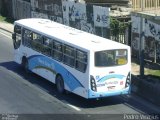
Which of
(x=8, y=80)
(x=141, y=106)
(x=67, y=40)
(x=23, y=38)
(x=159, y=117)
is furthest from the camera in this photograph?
(x=23, y=38)

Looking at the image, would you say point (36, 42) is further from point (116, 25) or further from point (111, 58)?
point (116, 25)

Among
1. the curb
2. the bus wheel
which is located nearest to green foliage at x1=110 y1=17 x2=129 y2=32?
the curb

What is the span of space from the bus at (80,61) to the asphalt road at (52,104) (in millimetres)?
447

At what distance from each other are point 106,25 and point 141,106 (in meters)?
9.35

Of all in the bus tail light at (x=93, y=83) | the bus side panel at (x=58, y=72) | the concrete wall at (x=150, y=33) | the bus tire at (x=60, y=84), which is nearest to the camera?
the bus tail light at (x=93, y=83)

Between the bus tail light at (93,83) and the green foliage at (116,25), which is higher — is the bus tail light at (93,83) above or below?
below

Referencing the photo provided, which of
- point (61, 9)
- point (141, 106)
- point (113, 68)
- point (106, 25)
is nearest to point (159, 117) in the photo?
point (141, 106)

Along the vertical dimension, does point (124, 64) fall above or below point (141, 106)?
above

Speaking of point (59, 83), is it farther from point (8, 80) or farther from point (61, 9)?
point (61, 9)

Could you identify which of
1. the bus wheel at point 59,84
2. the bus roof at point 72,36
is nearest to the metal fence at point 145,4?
the bus roof at point 72,36

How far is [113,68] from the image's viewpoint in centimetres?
2061

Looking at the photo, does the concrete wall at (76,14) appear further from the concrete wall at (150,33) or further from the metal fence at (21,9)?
the concrete wall at (150,33)

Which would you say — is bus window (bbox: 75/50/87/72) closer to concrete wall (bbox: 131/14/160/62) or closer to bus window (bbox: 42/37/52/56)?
bus window (bbox: 42/37/52/56)

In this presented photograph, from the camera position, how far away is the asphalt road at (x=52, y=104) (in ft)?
63.5
